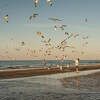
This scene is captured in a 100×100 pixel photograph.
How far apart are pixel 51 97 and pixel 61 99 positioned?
130 centimetres

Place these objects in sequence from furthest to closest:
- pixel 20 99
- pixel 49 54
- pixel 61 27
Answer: pixel 49 54 → pixel 61 27 → pixel 20 99

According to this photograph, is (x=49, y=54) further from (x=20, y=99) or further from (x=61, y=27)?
(x=20, y=99)

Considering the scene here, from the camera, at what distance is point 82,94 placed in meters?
29.7

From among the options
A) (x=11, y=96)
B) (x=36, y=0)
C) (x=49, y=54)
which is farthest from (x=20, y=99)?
(x=49, y=54)

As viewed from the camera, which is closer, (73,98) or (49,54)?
(73,98)

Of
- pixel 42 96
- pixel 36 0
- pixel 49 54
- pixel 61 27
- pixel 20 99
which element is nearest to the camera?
pixel 36 0

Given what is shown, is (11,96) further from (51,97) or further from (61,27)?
(61,27)

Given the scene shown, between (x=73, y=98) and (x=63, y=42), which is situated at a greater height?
(x=63, y=42)

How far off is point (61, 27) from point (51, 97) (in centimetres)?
2189

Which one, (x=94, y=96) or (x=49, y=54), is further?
(x=49, y=54)

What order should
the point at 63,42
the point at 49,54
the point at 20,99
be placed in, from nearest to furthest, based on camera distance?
the point at 20,99 → the point at 63,42 → the point at 49,54

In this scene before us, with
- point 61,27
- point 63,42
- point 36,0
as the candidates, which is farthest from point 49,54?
point 36,0

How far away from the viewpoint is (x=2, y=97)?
2761 cm

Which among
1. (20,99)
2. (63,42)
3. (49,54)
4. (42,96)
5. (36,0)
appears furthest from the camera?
(49,54)
